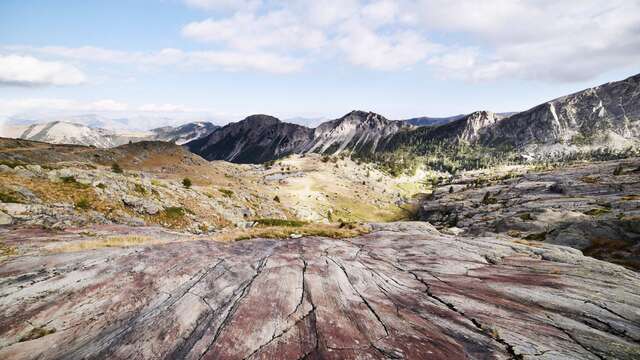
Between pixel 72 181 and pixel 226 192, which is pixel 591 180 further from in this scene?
pixel 72 181

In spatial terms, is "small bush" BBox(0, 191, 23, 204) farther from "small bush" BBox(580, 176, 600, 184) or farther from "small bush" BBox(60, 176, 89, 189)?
"small bush" BBox(580, 176, 600, 184)

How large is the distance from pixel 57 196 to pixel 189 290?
3509 centimetres

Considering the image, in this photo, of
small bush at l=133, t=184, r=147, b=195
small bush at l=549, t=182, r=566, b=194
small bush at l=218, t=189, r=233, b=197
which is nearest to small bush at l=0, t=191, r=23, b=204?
small bush at l=133, t=184, r=147, b=195

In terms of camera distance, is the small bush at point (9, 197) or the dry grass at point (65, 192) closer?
the small bush at point (9, 197)

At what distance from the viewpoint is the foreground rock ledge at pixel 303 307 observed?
14578 millimetres

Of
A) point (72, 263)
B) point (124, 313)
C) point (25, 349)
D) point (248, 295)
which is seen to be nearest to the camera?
point (25, 349)

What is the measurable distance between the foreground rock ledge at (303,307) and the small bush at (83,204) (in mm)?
24344

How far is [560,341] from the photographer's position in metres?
15.4

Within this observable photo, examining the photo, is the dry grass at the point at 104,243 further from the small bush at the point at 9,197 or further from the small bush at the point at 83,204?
the small bush at the point at 83,204

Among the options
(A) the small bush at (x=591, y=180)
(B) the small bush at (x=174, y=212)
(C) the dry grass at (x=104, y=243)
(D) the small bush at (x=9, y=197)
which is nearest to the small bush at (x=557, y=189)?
(A) the small bush at (x=591, y=180)

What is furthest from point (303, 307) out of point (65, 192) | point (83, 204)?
point (65, 192)

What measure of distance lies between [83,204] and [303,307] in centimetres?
4034

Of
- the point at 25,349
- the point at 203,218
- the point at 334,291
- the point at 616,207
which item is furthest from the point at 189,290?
the point at 616,207

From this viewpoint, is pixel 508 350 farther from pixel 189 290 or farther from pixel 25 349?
pixel 25 349
